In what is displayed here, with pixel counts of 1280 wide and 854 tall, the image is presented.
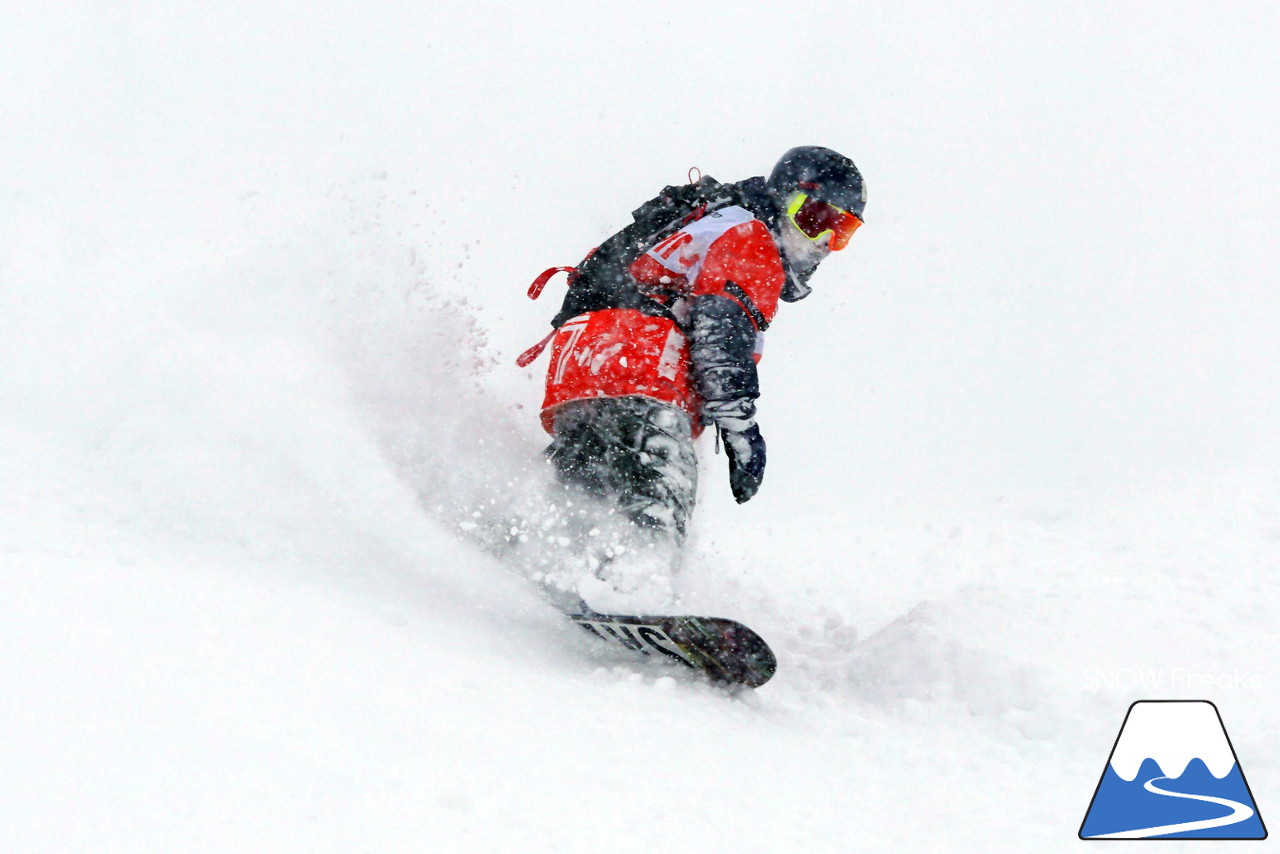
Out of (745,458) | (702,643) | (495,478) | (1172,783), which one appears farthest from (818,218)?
(1172,783)

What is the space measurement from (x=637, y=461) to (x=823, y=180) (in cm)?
141

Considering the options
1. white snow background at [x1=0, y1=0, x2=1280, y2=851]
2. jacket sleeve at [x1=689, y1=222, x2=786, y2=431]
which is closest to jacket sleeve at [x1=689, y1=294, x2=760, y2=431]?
jacket sleeve at [x1=689, y1=222, x2=786, y2=431]

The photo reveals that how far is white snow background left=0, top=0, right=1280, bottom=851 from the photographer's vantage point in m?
1.96

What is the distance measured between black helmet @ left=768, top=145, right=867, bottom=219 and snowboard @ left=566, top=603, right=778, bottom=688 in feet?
6.31

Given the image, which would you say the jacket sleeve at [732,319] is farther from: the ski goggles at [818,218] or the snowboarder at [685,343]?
the ski goggles at [818,218]

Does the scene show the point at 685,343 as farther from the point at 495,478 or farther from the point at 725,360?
the point at 495,478

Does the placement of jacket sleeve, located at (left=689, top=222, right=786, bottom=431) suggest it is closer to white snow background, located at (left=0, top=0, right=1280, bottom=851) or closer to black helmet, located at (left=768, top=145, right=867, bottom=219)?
black helmet, located at (left=768, top=145, right=867, bottom=219)

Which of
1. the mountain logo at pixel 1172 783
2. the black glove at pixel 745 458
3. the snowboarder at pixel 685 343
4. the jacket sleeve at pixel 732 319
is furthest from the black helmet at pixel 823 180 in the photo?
the mountain logo at pixel 1172 783

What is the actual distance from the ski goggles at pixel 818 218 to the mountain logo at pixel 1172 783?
2098 millimetres

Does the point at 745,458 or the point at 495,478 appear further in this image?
the point at 495,478

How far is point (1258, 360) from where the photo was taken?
8164 mm

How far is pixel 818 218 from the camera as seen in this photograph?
408 cm

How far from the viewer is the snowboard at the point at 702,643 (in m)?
2.98

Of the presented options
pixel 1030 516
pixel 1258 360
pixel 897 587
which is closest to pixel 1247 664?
pixel 897 587
